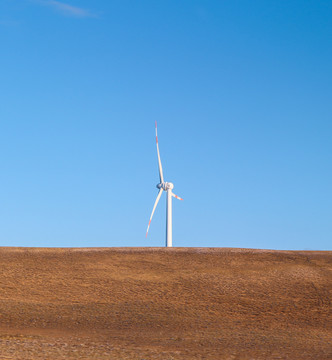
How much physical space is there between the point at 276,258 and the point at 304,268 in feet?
10.6

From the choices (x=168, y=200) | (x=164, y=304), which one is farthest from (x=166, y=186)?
(x=164, y=304)

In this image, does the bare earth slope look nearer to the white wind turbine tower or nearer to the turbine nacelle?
the white wind turbine tower

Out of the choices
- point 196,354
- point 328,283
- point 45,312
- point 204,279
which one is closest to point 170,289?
point 204,279

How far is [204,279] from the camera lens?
37938mm

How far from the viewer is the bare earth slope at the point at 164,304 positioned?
22.9m

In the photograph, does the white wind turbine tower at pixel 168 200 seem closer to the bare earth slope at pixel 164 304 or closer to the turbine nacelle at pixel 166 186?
the turbine nacelle at pixel 166 186

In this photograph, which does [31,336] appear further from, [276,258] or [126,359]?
[276,258]

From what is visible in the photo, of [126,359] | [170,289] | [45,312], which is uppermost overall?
[170,289]

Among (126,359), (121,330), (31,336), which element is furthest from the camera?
(121,330)

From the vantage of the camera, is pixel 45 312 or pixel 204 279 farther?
pixel 204 279

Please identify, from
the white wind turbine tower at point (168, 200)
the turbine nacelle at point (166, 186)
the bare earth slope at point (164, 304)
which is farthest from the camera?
the turbine nacelle at point (166, 186)

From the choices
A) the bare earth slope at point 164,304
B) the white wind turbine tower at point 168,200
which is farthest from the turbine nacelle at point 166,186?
the bare earth slope at point 164,304

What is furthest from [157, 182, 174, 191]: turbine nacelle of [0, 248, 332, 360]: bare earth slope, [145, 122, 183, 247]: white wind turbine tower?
[0, 248, 332, 360]: bare earth slope

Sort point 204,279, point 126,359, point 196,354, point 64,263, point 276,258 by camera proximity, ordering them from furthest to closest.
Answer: point 276,258
point 64,263
point 204,279
point 196,354
point 126,359
